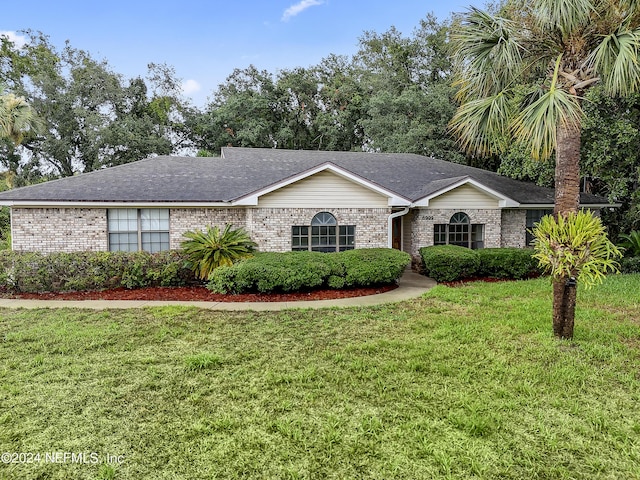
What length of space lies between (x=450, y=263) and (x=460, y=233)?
272 cm

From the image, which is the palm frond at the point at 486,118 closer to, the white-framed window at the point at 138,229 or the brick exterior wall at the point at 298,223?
the brick exterior wall at the point at 298,223

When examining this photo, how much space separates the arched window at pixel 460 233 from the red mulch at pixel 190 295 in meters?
4.24

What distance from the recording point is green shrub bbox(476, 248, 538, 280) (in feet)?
40.7

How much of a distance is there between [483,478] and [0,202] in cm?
1330

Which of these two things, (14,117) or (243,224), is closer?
(243,224)

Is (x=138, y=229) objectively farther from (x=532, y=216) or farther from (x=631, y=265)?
(x=631, y=265)

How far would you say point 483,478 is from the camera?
3111 mm

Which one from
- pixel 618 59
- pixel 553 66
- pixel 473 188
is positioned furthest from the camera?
pixel 473 188

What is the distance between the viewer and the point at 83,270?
10547mm

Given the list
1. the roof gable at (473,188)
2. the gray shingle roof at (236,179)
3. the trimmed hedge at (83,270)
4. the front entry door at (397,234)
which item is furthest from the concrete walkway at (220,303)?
the front entry door at (397,234)

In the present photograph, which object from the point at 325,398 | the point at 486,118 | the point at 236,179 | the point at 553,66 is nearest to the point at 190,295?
the point at 236,179

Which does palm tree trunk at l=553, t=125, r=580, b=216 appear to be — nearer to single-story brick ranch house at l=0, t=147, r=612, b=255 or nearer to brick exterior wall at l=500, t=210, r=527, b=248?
single-story brick ranch house at l=0, t=147, r=612, b=255

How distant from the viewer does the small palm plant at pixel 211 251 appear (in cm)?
1098

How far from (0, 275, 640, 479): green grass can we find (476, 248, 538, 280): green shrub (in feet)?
15.4
